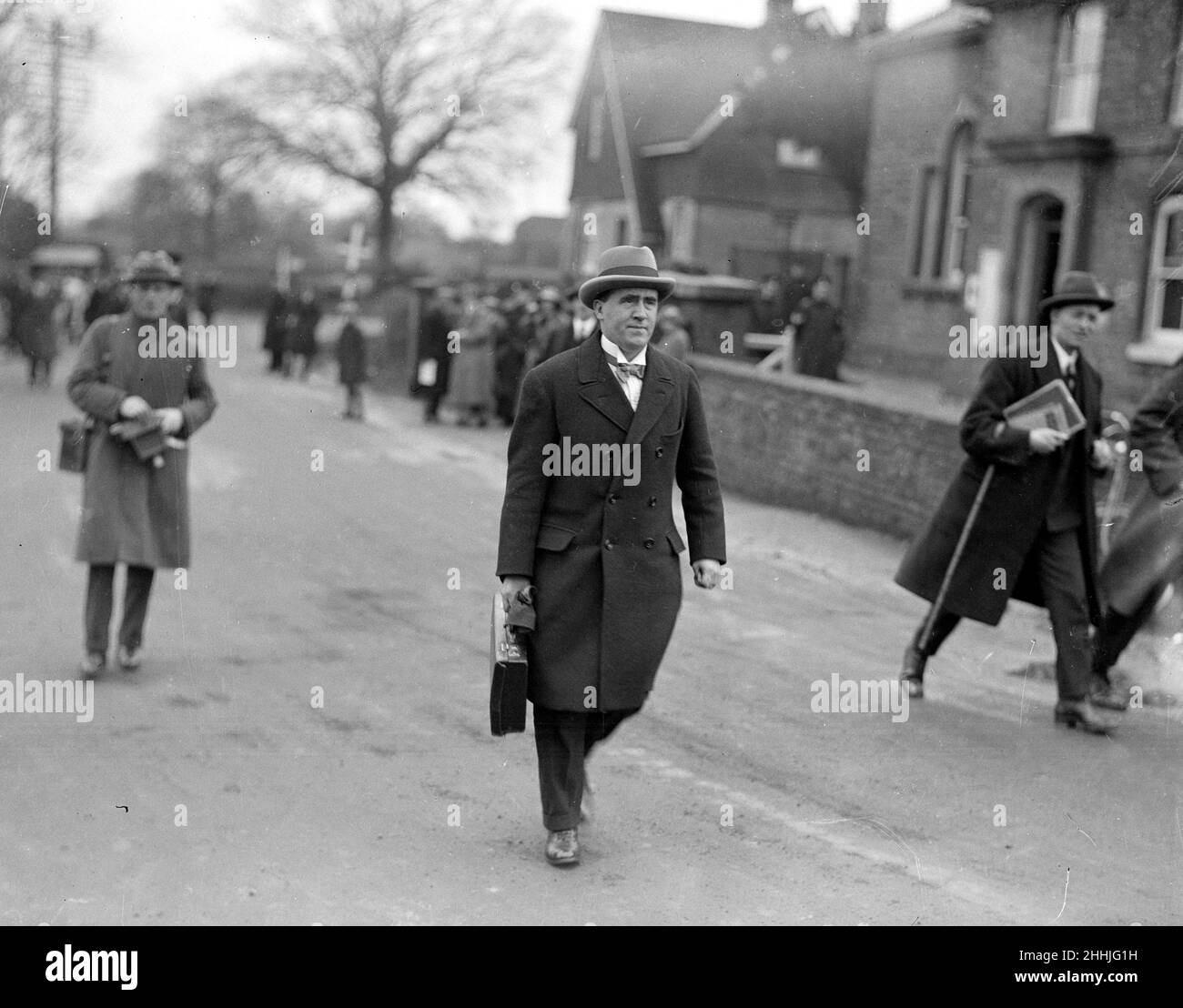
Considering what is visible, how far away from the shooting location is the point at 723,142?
32375 millimetres

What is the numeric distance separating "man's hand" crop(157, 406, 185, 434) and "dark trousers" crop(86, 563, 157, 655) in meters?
0.68

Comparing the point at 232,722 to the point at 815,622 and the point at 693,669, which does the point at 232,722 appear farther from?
the point at 815,622

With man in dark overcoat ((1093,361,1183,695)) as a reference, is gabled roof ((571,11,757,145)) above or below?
above

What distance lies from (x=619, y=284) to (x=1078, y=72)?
745 inches

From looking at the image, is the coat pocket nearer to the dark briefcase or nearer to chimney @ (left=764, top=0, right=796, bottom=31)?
the dark briefcase

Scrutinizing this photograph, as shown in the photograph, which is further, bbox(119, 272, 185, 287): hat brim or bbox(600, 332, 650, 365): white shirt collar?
bbox(119, 272, 185, 287): hat brim

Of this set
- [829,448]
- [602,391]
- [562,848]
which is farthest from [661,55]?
[562,848]

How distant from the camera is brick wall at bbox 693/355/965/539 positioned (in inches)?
467

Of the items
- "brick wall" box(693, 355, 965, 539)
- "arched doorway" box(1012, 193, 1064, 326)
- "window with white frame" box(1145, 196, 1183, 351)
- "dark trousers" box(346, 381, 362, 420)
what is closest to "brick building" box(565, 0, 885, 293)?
"dark trousers" box(346, 381, 362, 420)

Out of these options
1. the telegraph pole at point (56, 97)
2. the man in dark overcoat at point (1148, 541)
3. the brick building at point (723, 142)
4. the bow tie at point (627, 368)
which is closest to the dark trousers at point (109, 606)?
the telegraph pole at point (56, 97)

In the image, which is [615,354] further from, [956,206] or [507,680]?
[956,206]

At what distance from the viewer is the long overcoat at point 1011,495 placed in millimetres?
7324

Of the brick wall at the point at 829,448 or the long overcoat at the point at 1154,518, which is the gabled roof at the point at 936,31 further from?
the long overcoat at the point at 1154,518
